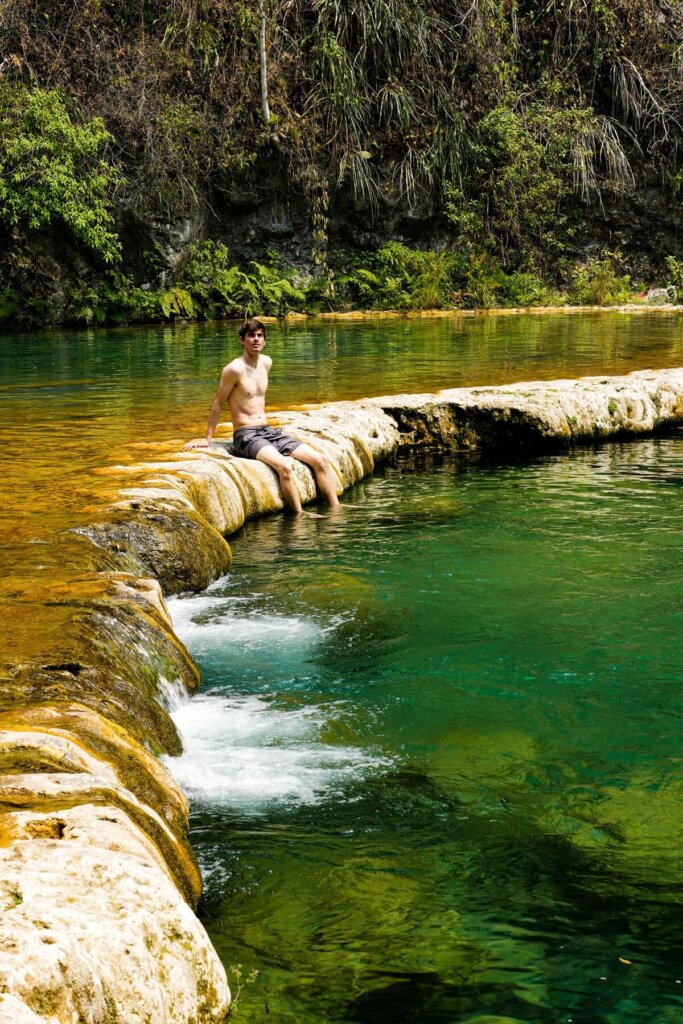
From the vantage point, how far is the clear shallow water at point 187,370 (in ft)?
23.1

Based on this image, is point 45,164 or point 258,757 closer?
point 258,757

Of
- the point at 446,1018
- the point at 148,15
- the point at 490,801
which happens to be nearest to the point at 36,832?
the point at 446,1018

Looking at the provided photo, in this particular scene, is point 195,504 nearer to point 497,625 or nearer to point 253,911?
point 497,625

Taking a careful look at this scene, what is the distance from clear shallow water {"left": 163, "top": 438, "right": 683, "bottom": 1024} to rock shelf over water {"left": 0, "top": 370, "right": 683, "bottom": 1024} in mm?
276

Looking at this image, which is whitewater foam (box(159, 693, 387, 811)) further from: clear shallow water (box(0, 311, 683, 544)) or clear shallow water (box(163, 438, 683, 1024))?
clear shallow water (box(0, 311, 683, 544))

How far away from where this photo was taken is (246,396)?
7.97 m

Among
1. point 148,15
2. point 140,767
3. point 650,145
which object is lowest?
point 140,767

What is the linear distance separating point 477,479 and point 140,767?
19.9ft

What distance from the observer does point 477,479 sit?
8.85 m

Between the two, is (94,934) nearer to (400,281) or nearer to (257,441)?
(257,441)

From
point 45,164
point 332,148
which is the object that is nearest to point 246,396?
point 45,164

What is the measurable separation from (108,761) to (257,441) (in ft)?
16.5

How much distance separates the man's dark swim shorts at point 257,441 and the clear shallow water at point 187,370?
1.65ft

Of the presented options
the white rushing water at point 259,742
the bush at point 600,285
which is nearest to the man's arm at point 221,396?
the white rushing water at point 259,742
